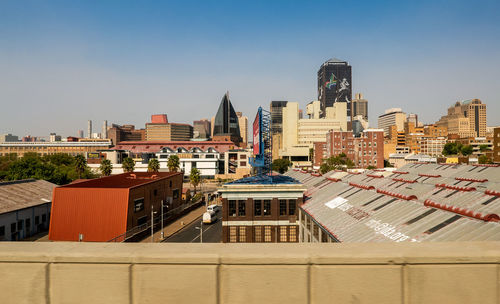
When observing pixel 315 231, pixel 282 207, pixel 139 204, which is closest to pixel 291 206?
pixel 282 207

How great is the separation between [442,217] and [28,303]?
23.4 meters

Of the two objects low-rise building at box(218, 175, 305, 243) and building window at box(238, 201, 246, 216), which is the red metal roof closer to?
low-rise building at box(218, 175, 305, 243)

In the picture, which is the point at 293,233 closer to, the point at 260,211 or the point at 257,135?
the point at 260,211

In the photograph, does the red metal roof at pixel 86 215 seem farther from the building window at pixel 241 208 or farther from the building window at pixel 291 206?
the building window at pixel 291 206

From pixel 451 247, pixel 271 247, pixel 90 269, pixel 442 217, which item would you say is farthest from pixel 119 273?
pixel 442 217

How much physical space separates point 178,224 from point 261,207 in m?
30.7

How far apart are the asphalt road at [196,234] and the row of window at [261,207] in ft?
36.9

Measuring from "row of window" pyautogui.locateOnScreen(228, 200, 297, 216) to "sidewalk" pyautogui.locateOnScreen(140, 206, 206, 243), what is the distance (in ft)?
56.7

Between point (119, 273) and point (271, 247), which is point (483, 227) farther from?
point (119, 273)

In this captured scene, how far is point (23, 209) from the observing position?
52906 mm

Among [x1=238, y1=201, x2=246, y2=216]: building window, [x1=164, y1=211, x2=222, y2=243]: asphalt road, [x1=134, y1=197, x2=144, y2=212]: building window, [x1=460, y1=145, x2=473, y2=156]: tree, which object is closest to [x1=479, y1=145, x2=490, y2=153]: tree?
[x1=460, y1=145, x2=473, y2=156]: tree

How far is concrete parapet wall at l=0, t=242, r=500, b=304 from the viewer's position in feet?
13.8

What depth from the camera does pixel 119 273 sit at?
4.34 meters

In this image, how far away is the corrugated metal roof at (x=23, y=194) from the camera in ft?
171
